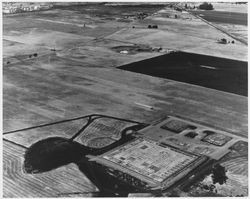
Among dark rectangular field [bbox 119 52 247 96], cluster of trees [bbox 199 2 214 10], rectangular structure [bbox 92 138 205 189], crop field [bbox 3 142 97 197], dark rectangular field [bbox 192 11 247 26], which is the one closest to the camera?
crop field [bbox 3 142 97 197]

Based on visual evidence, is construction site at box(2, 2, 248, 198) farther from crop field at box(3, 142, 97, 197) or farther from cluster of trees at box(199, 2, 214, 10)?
cluster of trees at box(199, 2, 214, 10)

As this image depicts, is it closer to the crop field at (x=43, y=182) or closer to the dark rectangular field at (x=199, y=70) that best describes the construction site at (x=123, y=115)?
the crop field at (x=43, y=182)

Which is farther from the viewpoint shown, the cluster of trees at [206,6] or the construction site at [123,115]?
the cluster of trees at [206,6]

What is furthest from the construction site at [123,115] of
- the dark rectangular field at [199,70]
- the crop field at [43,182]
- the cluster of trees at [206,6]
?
the cluster of trees at [206,6]

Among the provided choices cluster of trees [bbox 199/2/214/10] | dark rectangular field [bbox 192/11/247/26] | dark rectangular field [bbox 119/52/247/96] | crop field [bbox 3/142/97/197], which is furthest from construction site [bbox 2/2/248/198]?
cluster of trees [bbox 199/2/214/10]

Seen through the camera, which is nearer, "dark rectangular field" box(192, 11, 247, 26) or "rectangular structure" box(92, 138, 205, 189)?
"rectangular structure" box(92, 138, 205, 189)

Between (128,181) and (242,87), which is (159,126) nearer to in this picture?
(128,181)

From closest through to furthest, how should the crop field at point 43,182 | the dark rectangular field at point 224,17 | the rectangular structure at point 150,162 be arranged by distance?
the crop field at point 43,182
the rectangular structure at point 150,162
the dark rectangular field at point 224,17

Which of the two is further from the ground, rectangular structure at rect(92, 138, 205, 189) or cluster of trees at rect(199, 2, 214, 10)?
cluster of trees at rect(199, 2, 214, 10)
